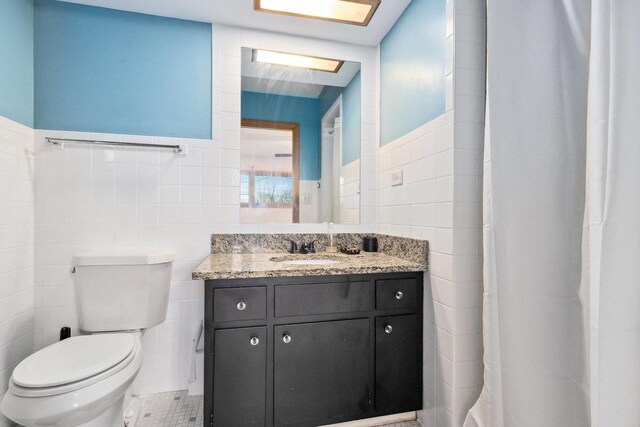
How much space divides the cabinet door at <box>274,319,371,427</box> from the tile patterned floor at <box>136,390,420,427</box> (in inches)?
14.2

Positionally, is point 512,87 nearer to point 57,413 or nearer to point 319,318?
point 319,318

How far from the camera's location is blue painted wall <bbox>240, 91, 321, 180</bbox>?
1934mm

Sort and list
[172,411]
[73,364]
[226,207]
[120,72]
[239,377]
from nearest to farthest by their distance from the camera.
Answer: [73,364]
[239,377]
[172,411]
[120,72]
[226,207]

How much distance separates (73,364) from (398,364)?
1.40 meters

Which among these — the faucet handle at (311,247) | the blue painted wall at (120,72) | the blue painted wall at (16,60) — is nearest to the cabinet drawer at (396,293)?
the faucet handle at (311,247)

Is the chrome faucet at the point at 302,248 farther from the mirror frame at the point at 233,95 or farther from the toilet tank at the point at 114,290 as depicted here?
the toilet tank at the point at 114,290

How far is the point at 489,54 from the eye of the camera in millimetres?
1148

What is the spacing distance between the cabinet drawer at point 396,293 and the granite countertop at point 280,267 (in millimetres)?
66

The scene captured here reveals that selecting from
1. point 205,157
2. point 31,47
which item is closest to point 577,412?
point 205,157

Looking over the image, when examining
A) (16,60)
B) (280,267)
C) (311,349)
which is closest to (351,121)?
(280,267)

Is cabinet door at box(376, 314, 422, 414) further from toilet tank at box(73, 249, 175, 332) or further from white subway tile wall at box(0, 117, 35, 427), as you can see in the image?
white subway tile wall at box(0, 117, 35, 427)

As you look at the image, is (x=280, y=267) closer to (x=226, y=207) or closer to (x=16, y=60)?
(x=226, y=207)

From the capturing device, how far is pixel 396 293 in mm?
1482

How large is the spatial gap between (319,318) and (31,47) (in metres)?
2.14
